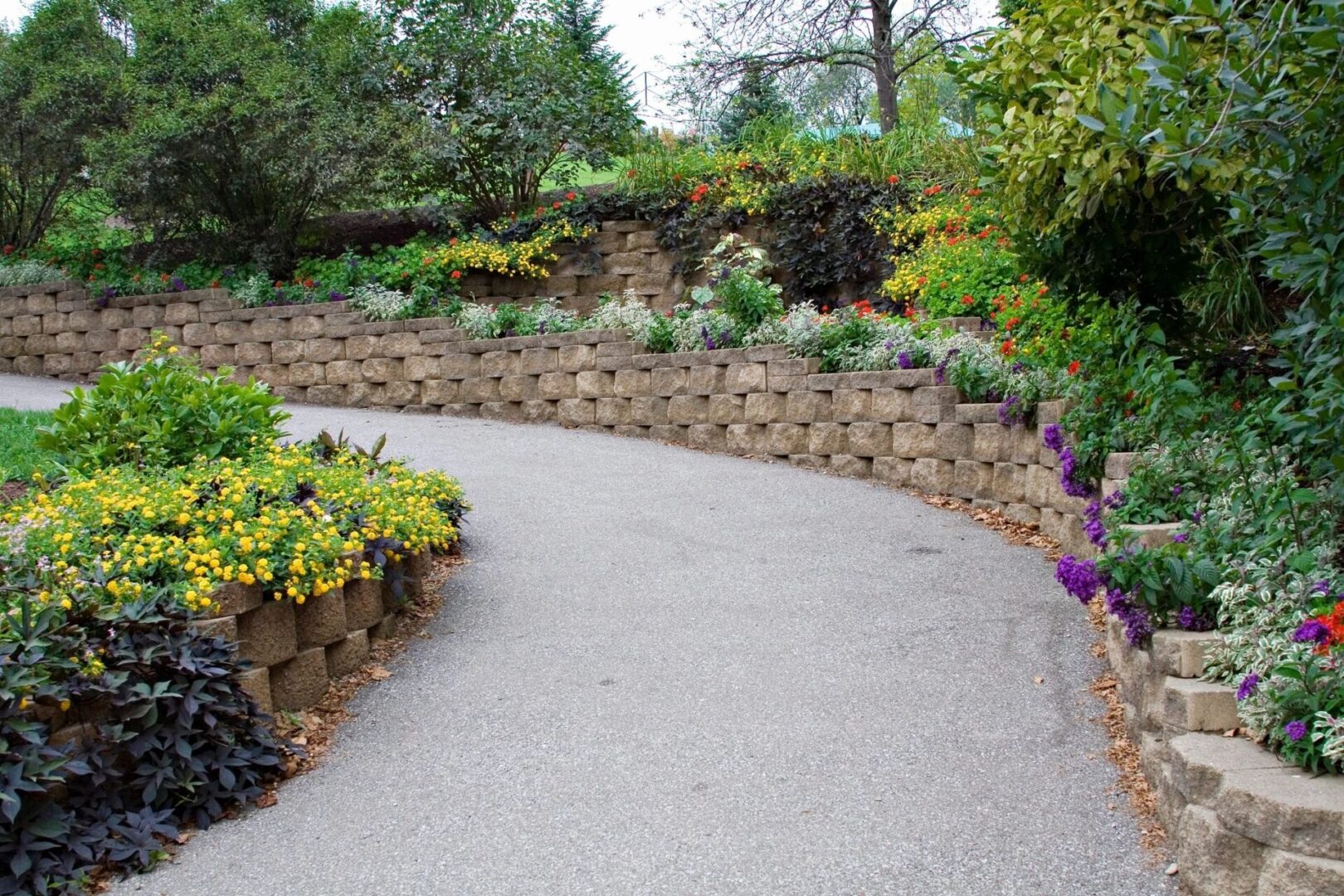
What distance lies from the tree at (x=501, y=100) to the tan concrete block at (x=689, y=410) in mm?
4028


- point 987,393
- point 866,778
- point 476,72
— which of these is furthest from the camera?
Answer: point 476,72

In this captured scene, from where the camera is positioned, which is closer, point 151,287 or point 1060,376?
point 1060,376

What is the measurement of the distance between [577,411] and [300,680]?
5714 mm

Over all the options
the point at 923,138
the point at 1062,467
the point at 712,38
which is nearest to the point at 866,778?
the point at 1062,467

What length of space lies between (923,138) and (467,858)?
31.6 feet

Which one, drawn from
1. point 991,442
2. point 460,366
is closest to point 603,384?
point 460,366

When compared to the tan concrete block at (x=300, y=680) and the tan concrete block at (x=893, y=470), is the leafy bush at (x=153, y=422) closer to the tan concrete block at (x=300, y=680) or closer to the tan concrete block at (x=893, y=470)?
the tan concrete block at (x=300, y=680)

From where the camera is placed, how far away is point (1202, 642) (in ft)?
11.2

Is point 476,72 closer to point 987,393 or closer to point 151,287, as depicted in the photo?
point 151,287

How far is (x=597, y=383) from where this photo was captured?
9.80m

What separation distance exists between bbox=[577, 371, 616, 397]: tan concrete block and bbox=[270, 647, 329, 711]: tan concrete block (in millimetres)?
5434

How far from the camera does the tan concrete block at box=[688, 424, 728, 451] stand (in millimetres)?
9133

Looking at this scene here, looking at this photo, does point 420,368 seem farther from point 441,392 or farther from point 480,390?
point 480,390

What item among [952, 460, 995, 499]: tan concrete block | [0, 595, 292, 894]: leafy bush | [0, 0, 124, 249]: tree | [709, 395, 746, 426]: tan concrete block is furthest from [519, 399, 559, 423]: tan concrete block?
[0, 595, 292, 894]: leafy bush
